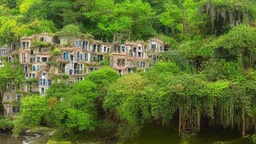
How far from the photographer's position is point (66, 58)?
5247 centimetres

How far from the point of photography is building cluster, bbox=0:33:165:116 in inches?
2051

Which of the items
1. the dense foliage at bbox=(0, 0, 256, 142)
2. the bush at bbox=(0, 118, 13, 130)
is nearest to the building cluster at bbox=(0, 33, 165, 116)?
the dense foliage at bbox=(0, 0, 256, 142)

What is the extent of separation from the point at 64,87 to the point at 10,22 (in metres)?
16.4

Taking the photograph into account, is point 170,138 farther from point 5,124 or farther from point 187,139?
point 5,124

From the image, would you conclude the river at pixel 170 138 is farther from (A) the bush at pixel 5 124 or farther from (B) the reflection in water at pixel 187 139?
(A) the bush at pixel 5 124

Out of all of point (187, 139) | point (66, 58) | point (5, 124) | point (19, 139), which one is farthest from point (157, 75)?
point (5, 124)

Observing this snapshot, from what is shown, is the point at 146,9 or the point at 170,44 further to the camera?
the point at 146,9

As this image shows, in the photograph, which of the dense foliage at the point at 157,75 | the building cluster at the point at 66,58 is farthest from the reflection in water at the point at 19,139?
the building cluster at the point at 66,58

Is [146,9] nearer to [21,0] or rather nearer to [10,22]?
[10,22]

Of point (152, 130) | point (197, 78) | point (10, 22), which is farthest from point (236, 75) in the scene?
point (10, 22)

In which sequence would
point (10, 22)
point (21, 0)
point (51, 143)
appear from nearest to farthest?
point (51, 143) < point (10, 22) < point (21, 0)

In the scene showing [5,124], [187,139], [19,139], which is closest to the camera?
[187,139]

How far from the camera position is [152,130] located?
4331 centimetres

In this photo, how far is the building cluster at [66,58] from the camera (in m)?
52.1
